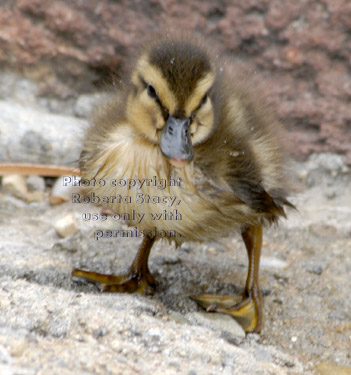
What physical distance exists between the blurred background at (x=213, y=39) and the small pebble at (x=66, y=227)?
119 centimetres

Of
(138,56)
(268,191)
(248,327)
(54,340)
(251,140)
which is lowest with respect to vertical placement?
(248,327)

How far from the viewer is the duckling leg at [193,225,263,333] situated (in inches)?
99.0

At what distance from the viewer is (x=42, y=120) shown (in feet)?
13.1

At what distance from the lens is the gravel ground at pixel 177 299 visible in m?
1.81

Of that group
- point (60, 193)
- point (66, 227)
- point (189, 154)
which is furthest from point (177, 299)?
point (60, 193)

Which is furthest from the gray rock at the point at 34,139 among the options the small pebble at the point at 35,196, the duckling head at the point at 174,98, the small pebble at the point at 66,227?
the duckling head at the point at 174,98

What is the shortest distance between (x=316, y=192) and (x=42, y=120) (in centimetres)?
181

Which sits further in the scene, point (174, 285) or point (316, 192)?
point (316, 192)

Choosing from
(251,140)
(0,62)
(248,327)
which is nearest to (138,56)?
(251,140)

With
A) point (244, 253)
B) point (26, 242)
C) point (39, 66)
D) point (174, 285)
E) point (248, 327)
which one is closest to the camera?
point (248, 327)

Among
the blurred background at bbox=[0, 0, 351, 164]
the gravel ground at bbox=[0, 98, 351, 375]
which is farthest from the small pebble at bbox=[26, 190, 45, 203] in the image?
the blurred background at bbox=[0, 0, 351, 164]

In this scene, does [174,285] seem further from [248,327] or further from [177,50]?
[177,50]

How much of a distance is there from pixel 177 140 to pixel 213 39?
1.92 m

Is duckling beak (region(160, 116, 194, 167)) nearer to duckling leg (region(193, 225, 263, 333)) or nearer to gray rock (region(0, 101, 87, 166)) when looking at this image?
duckling leg (region(193, 225, 263, 333))
